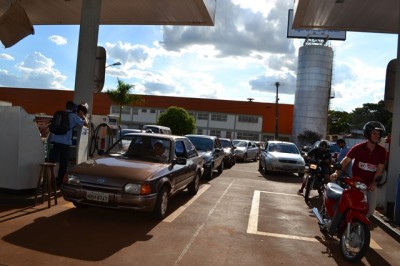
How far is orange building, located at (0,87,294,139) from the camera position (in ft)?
218

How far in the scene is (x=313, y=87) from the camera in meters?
59.7

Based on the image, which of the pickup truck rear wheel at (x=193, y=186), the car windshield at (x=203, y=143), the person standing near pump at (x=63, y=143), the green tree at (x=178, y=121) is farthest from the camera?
the green tree at (x=178, y=121)

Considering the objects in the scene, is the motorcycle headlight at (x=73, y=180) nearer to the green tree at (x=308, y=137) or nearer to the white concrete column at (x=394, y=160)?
the white concrete column at (x=394, y=160)

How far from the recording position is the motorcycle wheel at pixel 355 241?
5273 millimetres

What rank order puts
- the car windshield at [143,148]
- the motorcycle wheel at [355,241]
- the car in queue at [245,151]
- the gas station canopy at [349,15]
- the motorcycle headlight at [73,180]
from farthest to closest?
the car in queue at [245,151] → the gas station canopy at [349,15] → the car windshield at [143,148] → the motorcycle headlight at [73,180] → the motorcycle wheel at [355,241]

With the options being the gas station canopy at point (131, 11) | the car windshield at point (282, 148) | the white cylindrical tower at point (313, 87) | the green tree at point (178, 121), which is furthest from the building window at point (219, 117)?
the gas station canopy at point (131, 11)

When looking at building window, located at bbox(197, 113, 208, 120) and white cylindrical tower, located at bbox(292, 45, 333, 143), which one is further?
building window, located at bbox(197, 113, 208, 120)

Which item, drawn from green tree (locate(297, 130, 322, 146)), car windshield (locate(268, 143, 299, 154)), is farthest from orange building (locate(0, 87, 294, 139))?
car windshield (locate(268, 143, 299, 154))

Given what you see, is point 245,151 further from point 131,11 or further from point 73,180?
point 73,180

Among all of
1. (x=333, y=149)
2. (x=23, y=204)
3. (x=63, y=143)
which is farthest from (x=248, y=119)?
(x=23, y=204)

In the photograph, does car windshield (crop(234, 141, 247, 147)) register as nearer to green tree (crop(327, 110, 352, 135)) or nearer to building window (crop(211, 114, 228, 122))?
building window (crop(211, 114, 228, 122))

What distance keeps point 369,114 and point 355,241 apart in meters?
Answer: 74.7

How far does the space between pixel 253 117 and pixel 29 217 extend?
2407 inches

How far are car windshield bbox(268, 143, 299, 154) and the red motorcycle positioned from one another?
11803 millimetres
